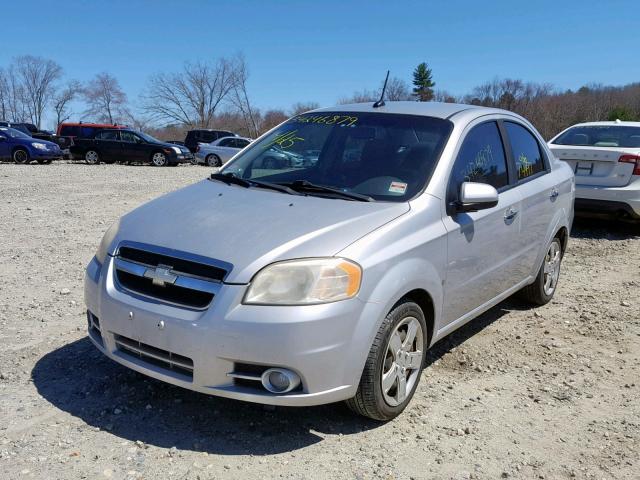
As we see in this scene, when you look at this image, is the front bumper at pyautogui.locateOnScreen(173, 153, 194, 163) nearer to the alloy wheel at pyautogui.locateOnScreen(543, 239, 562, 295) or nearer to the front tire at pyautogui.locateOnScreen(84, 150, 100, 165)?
the front tire at pyautogui.locateOnScreen(84, 150, 100, 165)

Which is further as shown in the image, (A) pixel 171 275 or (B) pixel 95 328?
(B) pixel 95 328

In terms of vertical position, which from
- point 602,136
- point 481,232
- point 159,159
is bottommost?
point 159,159

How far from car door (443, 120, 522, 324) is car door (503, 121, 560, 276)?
0.15 m

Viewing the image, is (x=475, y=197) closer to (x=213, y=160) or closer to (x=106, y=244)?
(x=106, y=244)

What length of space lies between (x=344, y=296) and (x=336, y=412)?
0.91 meters

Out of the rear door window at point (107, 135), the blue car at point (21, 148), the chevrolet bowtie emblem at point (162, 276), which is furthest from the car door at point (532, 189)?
the rear door window at point (107, 135)

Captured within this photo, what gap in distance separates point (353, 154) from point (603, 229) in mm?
6688

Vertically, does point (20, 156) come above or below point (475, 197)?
below

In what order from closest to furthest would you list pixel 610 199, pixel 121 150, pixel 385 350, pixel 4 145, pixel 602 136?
pixel 385 350, pixel 610 199, pixel 602 136, pixel 4 145, pixel 121 150

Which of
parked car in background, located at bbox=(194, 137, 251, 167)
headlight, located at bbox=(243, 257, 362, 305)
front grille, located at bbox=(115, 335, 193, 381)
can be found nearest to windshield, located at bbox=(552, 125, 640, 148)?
headlight, located at bbox=(243, 257, 362, 305)

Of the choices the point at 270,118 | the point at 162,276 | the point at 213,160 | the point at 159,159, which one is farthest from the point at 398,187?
the point at 270,118

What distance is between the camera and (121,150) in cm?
2467

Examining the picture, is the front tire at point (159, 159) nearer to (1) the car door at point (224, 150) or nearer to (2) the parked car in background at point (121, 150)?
(2) the parked car in background at point (121, 150)

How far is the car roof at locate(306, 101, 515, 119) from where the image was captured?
4.14m
